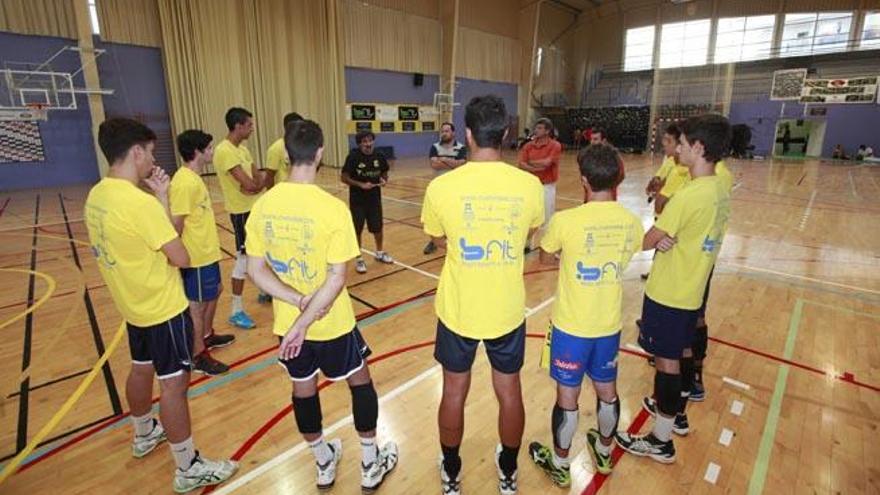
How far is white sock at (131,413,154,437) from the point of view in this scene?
2.79 metres

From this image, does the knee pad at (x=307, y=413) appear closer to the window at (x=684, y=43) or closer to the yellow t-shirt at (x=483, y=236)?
the yellow t-shirt at (x=483, y=236)

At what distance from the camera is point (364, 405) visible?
2383 millimetres

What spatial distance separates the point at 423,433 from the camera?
305 centimetres

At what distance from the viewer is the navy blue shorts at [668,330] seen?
257 centimetres

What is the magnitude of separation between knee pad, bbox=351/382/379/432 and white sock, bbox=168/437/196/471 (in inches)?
37.9

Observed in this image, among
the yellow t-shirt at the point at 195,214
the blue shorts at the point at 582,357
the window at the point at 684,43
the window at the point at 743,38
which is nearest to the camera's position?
the blue shorts at the point at 582,357

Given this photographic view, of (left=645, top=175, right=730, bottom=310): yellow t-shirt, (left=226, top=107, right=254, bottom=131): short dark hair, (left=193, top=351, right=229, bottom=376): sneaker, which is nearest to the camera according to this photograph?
(left=645, top=175, right=730, bottom=310): yellow t-shirt

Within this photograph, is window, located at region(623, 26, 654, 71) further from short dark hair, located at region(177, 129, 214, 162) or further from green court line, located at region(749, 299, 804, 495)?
short dark hair, located at region(177, 129, 214, 162)

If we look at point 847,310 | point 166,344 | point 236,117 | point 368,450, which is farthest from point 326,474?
point 847,310

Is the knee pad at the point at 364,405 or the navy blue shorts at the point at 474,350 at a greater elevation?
the navy blue shorts at the point at 474,350

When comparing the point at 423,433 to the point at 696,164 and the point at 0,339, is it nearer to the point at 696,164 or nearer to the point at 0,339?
the point at 696,164

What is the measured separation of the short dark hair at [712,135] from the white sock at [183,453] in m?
3.28

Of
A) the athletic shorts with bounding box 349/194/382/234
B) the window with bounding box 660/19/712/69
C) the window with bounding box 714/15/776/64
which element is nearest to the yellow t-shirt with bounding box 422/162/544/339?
the athletic shorts with bounding box 349/194/382/234

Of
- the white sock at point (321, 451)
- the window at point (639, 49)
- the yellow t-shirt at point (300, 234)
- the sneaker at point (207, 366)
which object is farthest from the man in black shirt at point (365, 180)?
the window at point (639, 49)
